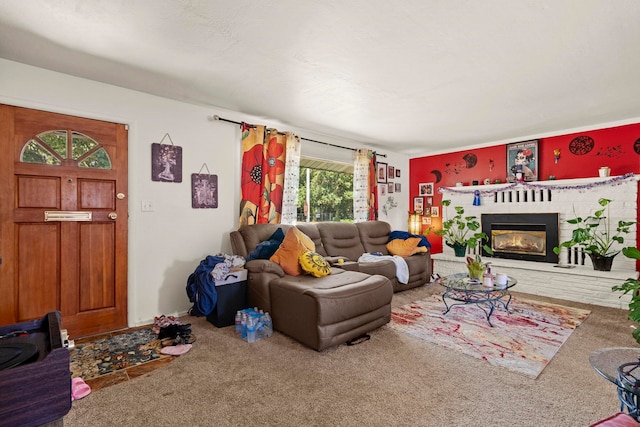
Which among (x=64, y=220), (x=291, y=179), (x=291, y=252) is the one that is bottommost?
(x=291, y=252)

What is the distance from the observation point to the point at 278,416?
1.66 metres

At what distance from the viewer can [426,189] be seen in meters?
6.13

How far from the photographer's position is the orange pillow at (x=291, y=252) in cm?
307

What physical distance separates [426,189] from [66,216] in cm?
551

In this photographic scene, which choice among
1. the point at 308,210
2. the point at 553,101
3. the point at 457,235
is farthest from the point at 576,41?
the point at 457,235

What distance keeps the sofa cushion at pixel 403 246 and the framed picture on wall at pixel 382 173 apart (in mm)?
1402

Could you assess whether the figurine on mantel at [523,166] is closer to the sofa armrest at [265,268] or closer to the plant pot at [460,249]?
the plant pot at [460,249]

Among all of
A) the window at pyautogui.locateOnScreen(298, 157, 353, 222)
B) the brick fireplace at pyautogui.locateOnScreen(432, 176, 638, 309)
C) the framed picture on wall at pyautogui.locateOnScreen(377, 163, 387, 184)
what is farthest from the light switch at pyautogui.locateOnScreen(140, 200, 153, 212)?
the brick fireplace at pyautogui.locateOnScreen(432, 176, 638, 309)

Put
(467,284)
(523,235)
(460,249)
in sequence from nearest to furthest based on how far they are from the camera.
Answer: (467,284), (523,235), (460,249)

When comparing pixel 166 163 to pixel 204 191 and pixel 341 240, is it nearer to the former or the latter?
pixel 204 191

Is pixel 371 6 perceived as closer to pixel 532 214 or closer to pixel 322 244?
pixel 322 244

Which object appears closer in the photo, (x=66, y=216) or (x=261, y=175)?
(x=66, y=216)

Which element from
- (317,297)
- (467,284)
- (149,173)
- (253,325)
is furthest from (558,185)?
(149,173)

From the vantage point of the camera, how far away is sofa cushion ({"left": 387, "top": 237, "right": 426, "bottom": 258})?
459 centimetres
